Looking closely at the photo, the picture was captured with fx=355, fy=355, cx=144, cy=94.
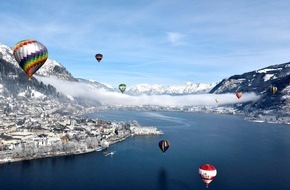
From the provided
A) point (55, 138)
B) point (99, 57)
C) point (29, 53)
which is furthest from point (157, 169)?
point (99, 57)

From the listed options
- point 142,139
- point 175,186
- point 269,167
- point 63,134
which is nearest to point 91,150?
point 63,134

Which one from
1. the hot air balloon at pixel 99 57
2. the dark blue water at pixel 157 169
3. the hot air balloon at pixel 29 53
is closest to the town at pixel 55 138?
the dark blue water at pixel 157 169

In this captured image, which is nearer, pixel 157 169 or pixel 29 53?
pixel 29 53

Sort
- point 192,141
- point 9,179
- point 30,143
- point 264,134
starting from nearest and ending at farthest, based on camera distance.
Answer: point 9,179, point 30,143, point 192,141, point 264,134

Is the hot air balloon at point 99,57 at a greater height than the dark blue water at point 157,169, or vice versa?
the hot air balloon at point 99,57

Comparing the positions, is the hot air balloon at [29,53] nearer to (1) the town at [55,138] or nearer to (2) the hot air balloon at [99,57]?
(1) the town at [55,138]

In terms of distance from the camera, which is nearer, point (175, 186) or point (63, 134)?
point (175, 186)

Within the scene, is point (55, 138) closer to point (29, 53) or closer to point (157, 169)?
point (157, 169)

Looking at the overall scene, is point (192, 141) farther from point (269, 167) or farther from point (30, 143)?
point (30, 143)

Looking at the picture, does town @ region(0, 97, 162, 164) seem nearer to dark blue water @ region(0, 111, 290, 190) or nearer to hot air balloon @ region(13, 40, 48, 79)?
dark blue water @ region(0, 111, 290, 190)
